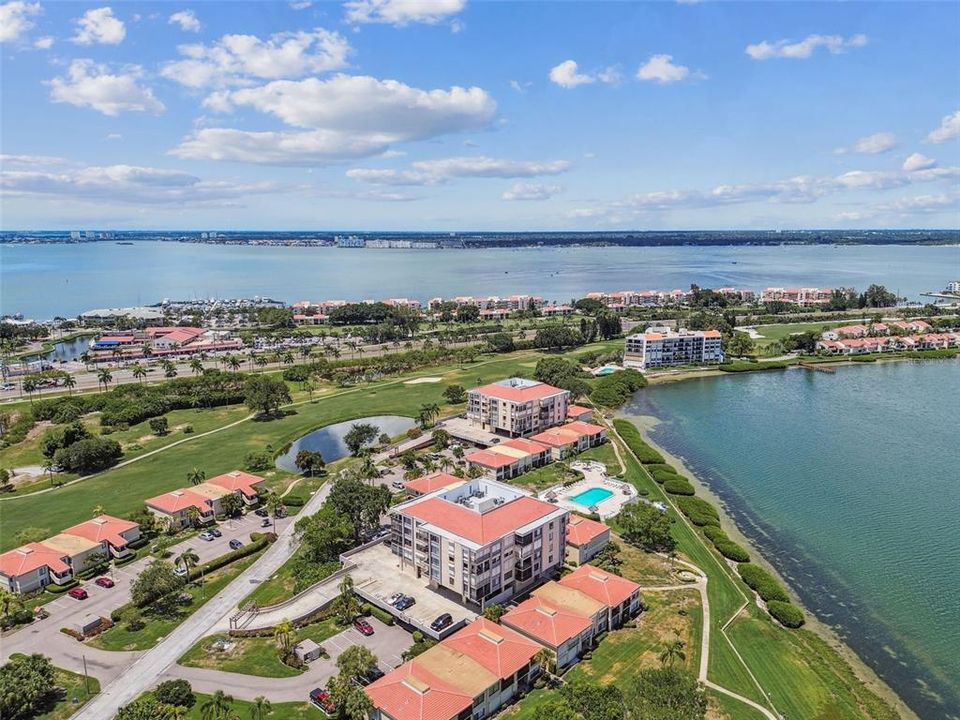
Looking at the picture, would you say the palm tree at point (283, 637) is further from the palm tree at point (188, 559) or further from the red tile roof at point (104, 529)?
the red tile roof at point (104, 529)

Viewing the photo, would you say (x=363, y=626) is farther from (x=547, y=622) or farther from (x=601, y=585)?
(x=601, y=585)

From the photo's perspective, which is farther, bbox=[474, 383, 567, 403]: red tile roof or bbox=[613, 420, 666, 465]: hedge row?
bbox=[474, 383, 567, 403]: red tile roof

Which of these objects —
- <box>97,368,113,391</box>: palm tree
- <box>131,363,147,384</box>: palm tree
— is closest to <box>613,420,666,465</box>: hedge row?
<box>97,368,113,391</box>: palm tree

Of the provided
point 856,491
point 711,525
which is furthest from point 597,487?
point 856,491

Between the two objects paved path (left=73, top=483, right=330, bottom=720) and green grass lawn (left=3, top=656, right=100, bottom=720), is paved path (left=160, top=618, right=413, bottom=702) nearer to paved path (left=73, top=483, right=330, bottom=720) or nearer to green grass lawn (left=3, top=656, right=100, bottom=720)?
paved path (left=73, top=483, right=330, bottom=720)

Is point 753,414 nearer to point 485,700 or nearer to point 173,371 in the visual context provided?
point 485,700

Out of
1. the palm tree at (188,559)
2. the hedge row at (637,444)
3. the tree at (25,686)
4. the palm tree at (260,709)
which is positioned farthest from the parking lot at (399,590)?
A: the hedge row at (637,444)
